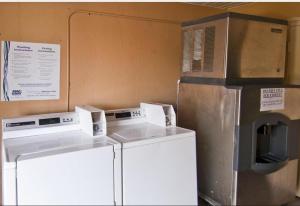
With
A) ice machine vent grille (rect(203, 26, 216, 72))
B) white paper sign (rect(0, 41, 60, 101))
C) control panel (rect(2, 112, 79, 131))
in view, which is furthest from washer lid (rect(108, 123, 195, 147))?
white paper sign (rect(0, 41, 60, 101))

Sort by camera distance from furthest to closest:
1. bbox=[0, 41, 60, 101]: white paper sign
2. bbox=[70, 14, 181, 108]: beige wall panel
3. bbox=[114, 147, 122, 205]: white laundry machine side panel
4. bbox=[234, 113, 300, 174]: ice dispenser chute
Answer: bbox=[70, 14, 181, 108]: beige wall panel, bbox=[0, 41, 60, 101]: white paper sign, bbox=[234, 113, 300, 174]: ice dispenser chute, bbox=[114, 147, 122, 205]: white laundry machine side panel

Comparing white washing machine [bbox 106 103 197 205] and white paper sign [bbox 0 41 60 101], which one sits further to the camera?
white paper sign [bbox 0 41 60 101]

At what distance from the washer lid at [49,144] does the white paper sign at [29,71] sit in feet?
1.52

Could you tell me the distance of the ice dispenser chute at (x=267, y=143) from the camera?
2057 mm

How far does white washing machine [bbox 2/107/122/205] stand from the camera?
1503 mm

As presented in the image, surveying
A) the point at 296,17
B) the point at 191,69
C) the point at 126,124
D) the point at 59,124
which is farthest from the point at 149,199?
the point at 296,17

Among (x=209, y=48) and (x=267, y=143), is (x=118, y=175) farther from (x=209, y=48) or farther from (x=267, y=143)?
(x=267, y=143)

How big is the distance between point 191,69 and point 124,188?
1.27 m

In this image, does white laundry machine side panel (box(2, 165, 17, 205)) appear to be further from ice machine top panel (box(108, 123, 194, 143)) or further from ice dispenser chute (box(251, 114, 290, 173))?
ice dispenser chute (box(251, 114, 290, 173))

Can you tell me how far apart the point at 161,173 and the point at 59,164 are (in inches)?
29.0

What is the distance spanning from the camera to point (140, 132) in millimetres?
2131

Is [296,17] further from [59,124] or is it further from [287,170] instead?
[59,124]

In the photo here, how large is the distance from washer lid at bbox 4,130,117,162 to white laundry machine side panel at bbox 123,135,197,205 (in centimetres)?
23

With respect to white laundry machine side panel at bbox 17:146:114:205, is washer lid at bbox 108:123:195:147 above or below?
above
